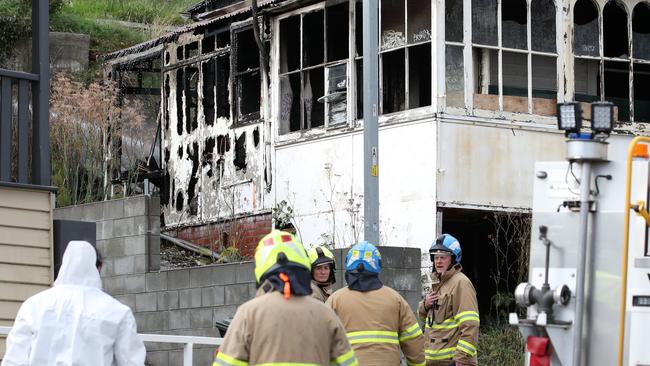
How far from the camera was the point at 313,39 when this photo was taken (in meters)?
20.2

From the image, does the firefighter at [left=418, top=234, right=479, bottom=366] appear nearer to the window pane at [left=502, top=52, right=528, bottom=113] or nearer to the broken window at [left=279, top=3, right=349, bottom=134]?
the window pane at [left=502, top=52, right=528, bottom=113]

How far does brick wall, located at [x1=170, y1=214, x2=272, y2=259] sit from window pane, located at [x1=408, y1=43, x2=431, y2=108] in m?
3.11

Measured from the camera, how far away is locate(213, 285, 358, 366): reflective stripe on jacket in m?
6.64

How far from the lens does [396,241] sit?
59.5ft

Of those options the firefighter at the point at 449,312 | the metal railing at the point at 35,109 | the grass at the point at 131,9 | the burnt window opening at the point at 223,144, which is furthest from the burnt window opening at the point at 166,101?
the firefighter at the point at 449,312

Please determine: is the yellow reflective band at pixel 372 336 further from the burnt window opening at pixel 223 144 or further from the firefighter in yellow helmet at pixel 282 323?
the burnt window opening at pixel 223 144

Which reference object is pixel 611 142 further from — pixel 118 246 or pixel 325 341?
pixel 118 246

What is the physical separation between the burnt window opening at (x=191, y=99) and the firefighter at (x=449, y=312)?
11689mm

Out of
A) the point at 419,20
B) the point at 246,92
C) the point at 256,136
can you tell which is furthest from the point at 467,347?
the point at 246,92

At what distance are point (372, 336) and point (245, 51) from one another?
12444 millimetres

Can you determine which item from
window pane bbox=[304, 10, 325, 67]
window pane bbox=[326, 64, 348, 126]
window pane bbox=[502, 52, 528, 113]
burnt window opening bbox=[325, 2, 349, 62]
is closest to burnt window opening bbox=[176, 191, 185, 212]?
window pane bbox=[304, 10, 325, 67]

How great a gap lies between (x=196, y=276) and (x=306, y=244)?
4.03 meters

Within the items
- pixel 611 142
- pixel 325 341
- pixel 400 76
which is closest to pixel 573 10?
pixel 400 76

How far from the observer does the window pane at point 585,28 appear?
19.1m
